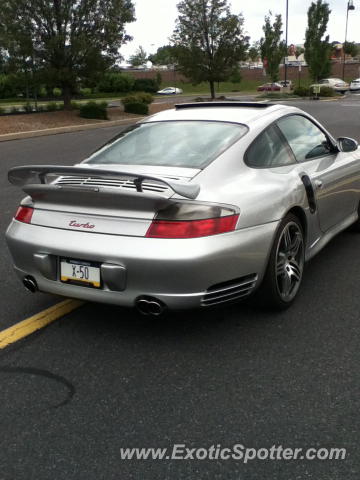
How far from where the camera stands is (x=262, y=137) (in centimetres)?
388

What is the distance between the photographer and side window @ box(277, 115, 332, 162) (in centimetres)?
422

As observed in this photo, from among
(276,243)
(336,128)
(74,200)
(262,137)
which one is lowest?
(336,128)

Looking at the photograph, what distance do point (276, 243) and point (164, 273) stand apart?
90 centimetres

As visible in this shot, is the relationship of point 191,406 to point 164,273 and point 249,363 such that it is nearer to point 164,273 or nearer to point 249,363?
point 249,363

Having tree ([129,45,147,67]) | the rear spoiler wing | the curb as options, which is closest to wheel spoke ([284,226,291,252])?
the rear spoiler wing

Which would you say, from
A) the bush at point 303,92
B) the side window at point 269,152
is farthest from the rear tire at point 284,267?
the bush at point 303,92

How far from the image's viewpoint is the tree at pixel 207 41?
31.6 meters

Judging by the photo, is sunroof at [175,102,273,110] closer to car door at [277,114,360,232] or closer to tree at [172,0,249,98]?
car door at [277,114,360,232]

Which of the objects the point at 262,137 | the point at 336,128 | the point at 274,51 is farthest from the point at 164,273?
the point at 274,51

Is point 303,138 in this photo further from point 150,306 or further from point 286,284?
point 150,306

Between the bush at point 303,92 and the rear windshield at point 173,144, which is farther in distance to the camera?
the bush at point 303,92

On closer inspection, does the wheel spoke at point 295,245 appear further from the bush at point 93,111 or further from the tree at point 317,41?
the tree at point 317,41

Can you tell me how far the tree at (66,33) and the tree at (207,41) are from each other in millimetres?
9743

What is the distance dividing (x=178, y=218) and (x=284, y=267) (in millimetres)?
1040
